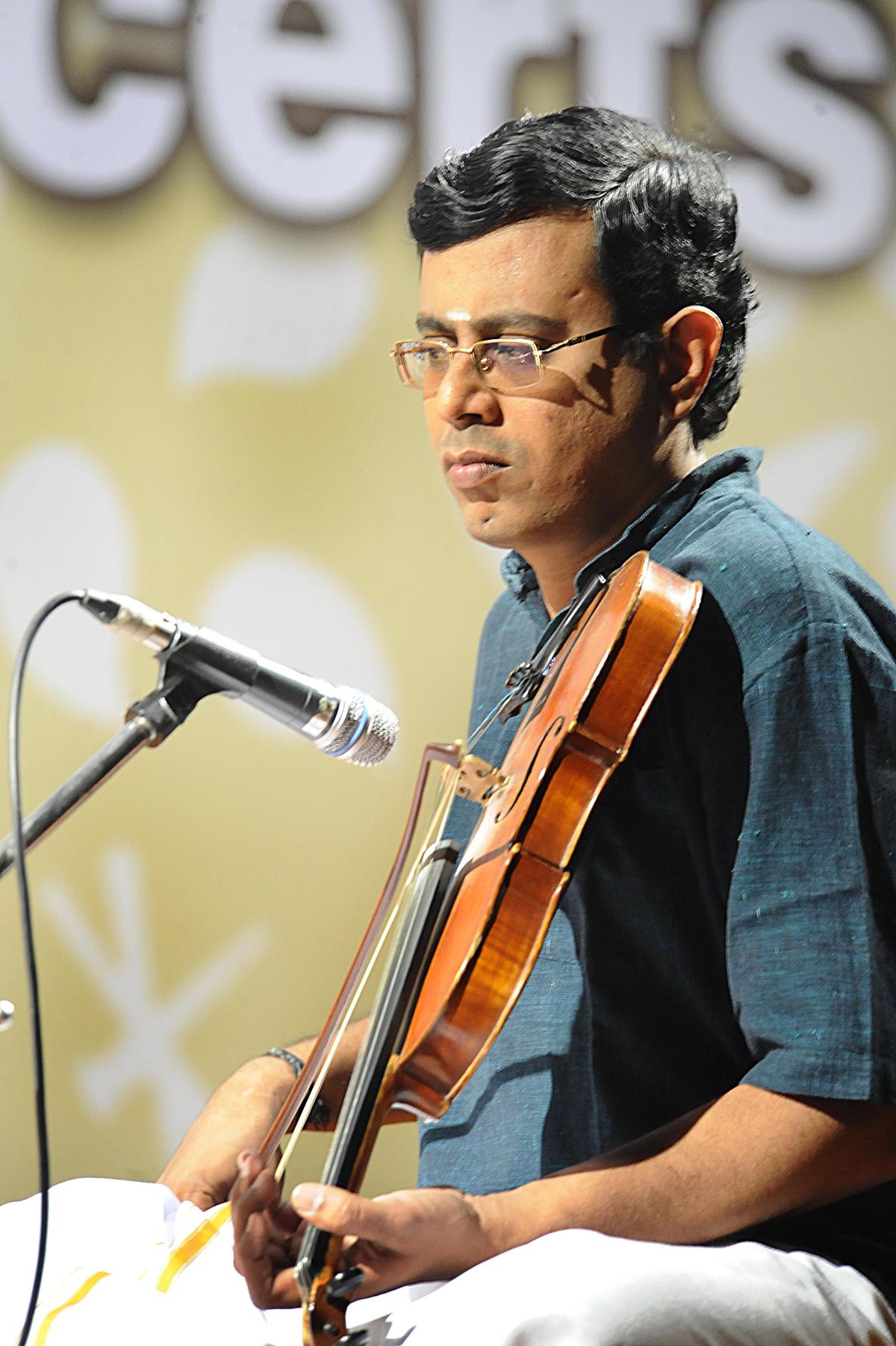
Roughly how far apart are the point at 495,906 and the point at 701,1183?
33cm

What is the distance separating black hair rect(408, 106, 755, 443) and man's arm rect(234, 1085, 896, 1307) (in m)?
0.79

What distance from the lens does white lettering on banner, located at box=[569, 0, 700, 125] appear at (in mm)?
2658

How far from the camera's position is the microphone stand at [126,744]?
45.3 inches

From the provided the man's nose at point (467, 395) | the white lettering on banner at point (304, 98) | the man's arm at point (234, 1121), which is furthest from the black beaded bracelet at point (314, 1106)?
the white lettering on banner at point (304, 98)

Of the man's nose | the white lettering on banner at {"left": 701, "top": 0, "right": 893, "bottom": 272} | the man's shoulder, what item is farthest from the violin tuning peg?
the white lettering on banner at {"left": 701, "top": 0, "right": 893, "bottom": 272}

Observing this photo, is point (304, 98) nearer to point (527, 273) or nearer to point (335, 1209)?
point (527, 273)

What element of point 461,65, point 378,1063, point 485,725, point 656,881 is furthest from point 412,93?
point 378,1063

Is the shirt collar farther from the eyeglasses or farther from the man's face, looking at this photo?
the eyeglasses

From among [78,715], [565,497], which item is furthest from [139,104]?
[565,497]

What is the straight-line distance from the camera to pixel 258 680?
4.01ft

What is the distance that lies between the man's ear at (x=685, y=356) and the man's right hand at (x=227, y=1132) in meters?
0.87

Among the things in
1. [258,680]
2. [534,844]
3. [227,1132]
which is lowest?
[227,1132]

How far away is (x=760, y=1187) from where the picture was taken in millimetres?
1101

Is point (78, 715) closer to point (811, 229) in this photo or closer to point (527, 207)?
point (527, 207)
